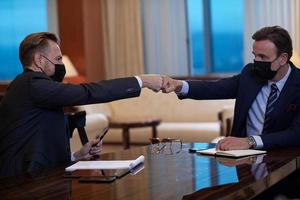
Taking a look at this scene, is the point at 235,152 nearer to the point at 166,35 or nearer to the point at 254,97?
the point at 254,97

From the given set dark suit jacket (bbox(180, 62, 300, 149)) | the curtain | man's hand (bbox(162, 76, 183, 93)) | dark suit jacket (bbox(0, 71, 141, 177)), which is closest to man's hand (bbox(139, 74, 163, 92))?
man's hand (bbox(162, 76, 183, 93))

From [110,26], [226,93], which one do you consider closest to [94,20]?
[110,26]

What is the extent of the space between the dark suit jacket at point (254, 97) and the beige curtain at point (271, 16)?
4.05 m

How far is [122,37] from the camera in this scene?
7.95 metres

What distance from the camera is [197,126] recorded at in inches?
249

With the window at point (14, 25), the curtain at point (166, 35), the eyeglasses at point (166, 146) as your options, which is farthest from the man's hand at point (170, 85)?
the window at point (14, 25)

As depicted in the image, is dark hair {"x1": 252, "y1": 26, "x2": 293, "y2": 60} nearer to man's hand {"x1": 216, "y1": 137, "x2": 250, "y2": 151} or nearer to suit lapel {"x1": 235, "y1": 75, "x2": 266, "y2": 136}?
suit lapel {"x1": 235, "y1": 75, "x2": 266, "y2": 136}

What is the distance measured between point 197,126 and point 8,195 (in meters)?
4.74

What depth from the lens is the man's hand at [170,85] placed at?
275cm

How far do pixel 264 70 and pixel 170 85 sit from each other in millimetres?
495

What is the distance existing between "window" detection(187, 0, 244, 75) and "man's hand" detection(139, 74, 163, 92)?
501 cm

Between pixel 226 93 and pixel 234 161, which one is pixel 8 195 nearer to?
pixel 234 161

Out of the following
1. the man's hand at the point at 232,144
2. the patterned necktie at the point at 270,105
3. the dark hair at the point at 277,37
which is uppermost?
the dark hair at the point at 277,37

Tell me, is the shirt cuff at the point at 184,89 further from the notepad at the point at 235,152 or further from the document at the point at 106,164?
the document at the point at 106,164
